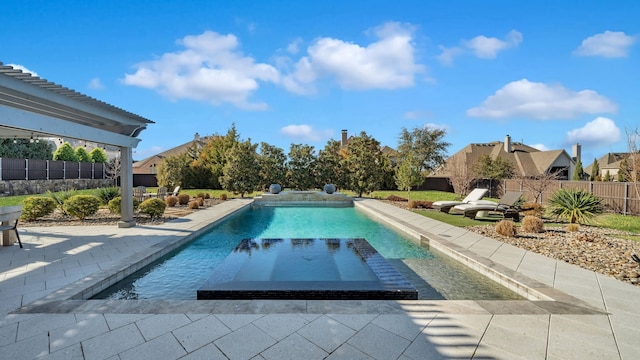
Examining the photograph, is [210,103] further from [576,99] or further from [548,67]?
[576,99]

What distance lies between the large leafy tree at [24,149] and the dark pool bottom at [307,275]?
2708cm

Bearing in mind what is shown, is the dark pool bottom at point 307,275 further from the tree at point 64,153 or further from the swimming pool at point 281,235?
the tree at point 64,153

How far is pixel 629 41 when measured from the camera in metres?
10.4

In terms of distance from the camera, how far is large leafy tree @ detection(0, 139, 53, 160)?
2334 cm

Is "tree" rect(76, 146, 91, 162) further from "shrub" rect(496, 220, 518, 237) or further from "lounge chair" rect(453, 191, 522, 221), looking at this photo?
"shrub" rect(496, 220, 518, 237)

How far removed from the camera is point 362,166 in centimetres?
2181

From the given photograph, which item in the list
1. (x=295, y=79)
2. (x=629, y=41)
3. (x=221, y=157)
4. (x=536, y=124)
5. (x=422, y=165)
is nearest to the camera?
(x=629, y=41)

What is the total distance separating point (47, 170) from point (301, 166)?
19.4 m

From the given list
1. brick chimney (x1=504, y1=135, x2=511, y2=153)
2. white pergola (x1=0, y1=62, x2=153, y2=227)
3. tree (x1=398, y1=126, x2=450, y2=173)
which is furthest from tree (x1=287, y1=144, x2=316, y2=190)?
brick chimney (x1=504, y1=135, x2=511, y2=153)

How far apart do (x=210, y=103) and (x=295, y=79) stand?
5729 millimetres

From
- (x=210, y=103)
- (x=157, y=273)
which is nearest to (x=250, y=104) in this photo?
(x=210, y=103)

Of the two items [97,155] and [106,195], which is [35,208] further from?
A: [97,155]

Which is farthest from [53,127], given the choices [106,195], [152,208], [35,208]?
[106,195]

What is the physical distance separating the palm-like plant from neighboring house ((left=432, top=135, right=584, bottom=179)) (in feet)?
69.6
